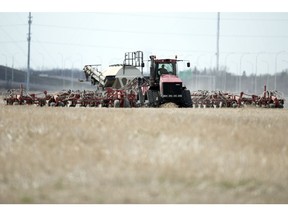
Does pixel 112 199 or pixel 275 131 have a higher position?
pixel 275 131

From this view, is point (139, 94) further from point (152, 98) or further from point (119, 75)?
point (119, 75)

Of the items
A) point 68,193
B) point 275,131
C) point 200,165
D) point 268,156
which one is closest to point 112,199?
point 68,193

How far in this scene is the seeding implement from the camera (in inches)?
814

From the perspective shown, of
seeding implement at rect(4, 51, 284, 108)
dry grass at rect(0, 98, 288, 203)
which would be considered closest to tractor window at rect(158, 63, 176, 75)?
seeding implement at rect(4, 51, 284, 108)

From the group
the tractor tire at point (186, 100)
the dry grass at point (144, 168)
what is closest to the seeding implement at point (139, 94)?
the tractor tire at point (186, 100)

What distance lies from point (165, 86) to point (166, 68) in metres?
1.31

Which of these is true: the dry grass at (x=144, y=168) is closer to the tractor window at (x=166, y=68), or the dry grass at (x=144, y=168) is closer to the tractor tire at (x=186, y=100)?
the tractor tire at (x=186, y=100)

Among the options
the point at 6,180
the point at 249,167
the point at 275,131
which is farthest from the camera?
the point at 275,131

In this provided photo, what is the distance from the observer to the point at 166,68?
21.2 m

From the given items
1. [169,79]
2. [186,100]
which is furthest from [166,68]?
[186,100]

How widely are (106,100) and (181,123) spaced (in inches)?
593

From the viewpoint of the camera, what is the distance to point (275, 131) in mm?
7879

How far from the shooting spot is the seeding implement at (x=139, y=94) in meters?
20.7

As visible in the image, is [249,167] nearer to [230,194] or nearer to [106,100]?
[230,194]
